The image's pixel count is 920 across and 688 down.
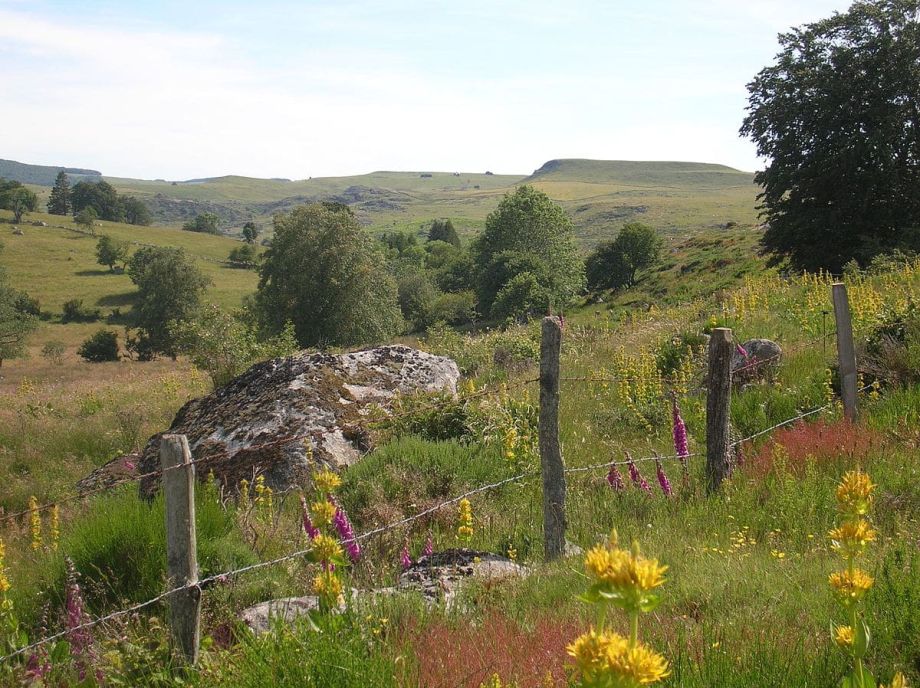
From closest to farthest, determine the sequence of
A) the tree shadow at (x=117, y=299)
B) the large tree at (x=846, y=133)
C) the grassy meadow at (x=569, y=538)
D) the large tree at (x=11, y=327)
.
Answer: the grassy meadow at (x=569, y=538), the large tree at (x=846, y=133), the large tree at (x=11, y=327), the tree shadow at (x=117, y=299)

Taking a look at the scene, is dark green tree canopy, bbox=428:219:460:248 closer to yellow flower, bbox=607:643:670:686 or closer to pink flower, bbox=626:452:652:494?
pink flower, bbox=626:452:652:494

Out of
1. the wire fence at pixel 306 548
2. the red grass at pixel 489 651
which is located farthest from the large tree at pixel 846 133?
the red grass at pixel 489 651

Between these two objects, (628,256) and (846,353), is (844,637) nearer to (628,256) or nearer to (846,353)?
(846,353)

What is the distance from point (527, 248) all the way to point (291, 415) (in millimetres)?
52130

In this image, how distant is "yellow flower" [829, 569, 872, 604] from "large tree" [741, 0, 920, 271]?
26008 millimetres

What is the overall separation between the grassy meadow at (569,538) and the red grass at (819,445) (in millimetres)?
24

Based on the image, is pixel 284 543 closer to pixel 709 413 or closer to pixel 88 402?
pixel 709 413

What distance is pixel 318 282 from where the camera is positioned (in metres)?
41.4

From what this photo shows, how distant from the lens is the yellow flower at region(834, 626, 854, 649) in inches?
94.0

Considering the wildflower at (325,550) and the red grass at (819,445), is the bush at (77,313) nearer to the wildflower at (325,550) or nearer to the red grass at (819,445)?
the red grass at (819,445)

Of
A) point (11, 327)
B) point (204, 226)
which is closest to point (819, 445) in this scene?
point (11, 327)

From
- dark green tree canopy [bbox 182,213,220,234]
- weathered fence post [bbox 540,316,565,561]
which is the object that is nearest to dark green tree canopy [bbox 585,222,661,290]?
weathered fence post [bbox 540,316,565,561]

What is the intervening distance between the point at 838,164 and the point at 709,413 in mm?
23381

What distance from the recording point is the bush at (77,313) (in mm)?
77344
